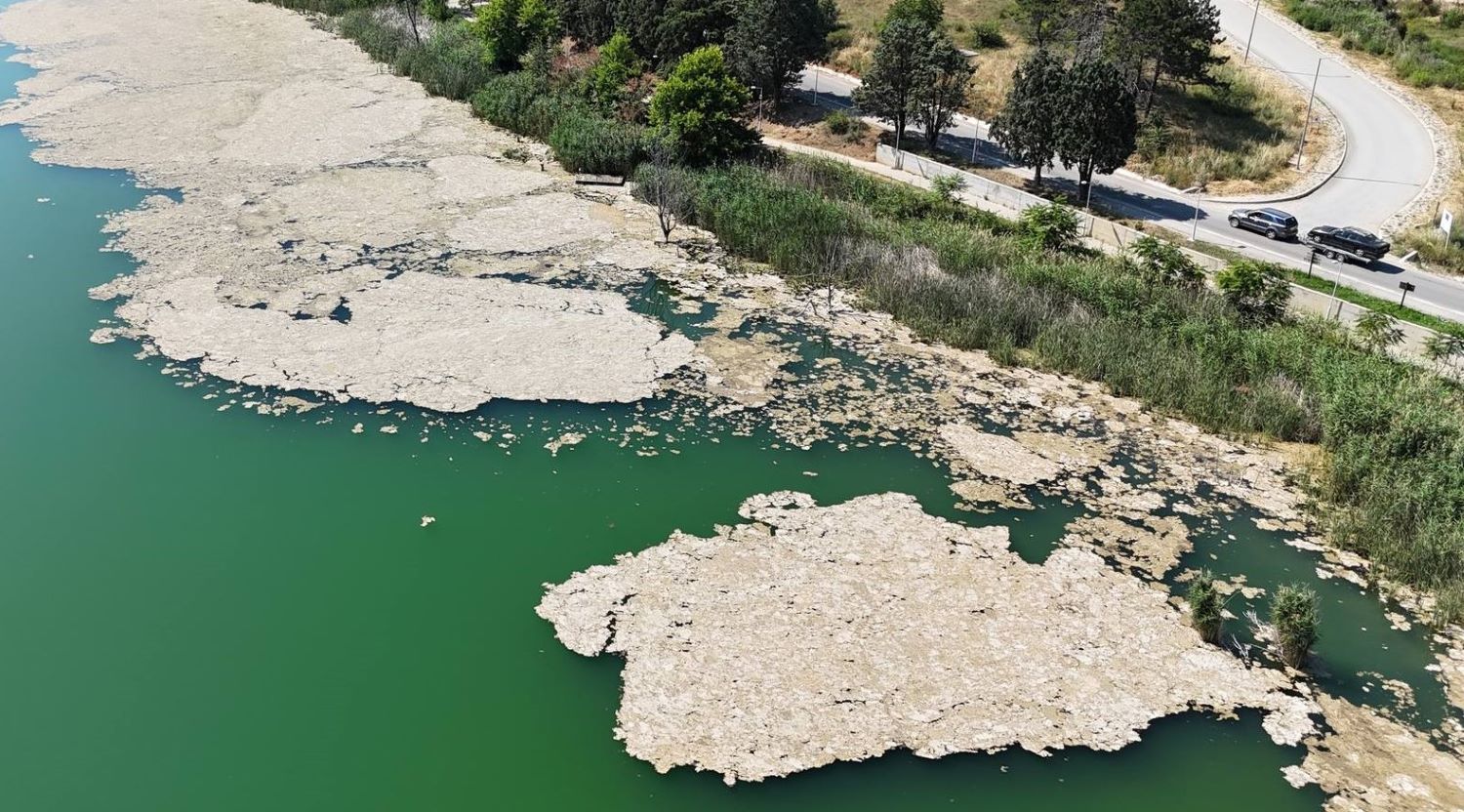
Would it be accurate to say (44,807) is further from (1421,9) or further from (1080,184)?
(1421,9)

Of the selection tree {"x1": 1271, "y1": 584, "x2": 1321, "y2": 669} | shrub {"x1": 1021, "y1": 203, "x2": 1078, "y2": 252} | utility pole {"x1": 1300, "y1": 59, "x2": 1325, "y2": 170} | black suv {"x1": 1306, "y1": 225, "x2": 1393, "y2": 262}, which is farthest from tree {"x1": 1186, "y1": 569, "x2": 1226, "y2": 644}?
utility pole {"x1": 1300, "y1": 59, "x2": 1325, "y2": 170}

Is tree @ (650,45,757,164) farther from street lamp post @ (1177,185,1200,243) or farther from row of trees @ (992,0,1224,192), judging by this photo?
street lamp post @ (1177,185,1200,243)

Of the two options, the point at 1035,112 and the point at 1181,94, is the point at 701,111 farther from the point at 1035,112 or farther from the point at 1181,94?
the point at 1181,94

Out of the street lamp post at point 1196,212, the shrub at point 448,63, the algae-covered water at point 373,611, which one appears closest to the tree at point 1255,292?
the street lamp post at point 1196,212

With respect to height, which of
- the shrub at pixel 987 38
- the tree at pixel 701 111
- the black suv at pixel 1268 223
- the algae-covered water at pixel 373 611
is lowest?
the algae-covered water at pixel 373 611

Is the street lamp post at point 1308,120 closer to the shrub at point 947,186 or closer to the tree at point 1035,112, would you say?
the tree at point 1035,112
